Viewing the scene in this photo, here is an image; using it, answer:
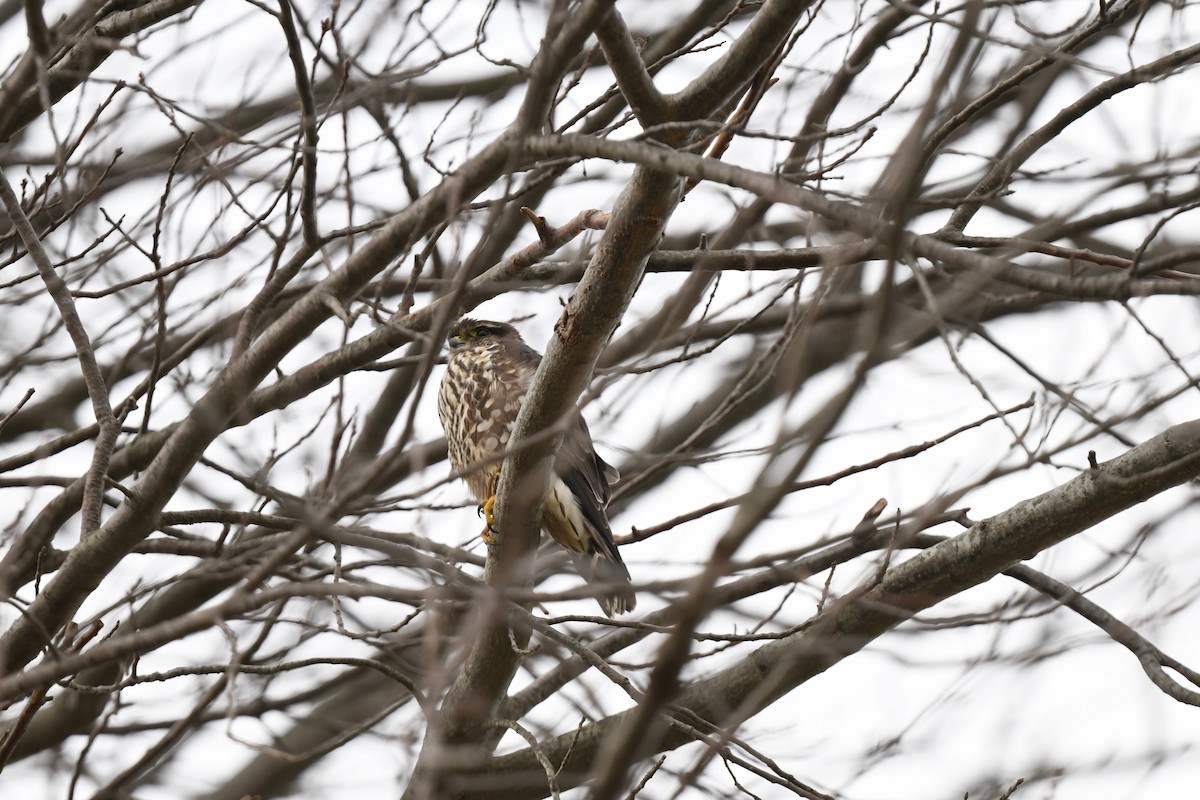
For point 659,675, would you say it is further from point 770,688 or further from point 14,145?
point 14,145

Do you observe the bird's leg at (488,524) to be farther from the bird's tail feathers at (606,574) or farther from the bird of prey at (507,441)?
the bird's tail feathers at (606,574)

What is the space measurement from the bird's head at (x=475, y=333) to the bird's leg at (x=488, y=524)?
111cm

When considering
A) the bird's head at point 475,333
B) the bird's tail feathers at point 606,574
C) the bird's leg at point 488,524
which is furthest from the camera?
the bird's head at point 475,333

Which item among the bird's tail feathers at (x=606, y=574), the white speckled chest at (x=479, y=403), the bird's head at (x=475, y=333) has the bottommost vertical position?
the bird's tail feathers at (x=606, y=574)

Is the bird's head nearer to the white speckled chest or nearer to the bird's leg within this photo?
the white speckled chest

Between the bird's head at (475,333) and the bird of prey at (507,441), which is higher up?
the bird's head at (475,333)

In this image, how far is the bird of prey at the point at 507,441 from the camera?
4617 millimetres

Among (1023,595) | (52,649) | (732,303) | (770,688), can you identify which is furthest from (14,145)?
(770,688)

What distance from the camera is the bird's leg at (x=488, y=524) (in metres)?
3.54

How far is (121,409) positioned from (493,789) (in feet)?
5.38

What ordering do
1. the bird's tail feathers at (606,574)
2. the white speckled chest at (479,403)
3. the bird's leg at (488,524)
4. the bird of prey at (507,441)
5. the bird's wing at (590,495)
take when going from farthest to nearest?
the white speckled chest at (479,403)
the bird's wing at (590,495)
the bird of prey at (507,441)
the bird's tail feathers at (606,574)
the bird's leg at (488,524)

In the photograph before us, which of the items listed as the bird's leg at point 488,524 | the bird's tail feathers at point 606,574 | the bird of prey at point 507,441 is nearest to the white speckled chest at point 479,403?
the bird of prey at point 507,441

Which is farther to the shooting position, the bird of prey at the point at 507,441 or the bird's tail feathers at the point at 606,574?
the bird of prey at the point at 507,441

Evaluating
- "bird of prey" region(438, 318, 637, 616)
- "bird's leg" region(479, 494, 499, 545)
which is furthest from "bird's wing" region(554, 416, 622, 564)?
"bird's leg" region(479, 494, 499, 545)
